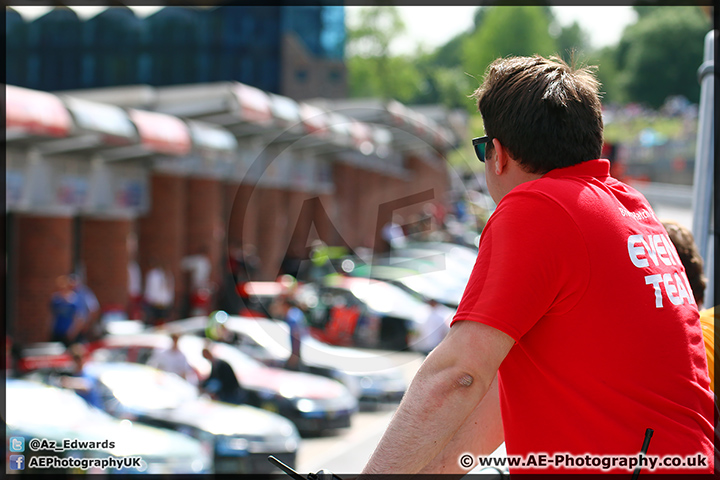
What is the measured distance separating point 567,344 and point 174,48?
37.6 metres

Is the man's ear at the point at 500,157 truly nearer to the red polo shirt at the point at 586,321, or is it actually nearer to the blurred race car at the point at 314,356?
the red polo shirt at the point at 586,321

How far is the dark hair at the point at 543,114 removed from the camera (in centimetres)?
156

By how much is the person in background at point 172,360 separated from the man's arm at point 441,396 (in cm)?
932

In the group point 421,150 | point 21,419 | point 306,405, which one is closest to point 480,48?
point 421,150

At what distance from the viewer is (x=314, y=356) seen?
45.1ft

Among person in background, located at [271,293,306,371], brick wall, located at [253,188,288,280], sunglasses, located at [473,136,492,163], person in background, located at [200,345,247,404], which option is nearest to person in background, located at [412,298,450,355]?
person in background, located at [271,293,306,371]

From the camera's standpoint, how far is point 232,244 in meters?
23.1

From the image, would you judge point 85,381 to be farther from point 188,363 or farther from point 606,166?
point 606,166

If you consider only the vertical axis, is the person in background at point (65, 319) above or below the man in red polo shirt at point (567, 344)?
below

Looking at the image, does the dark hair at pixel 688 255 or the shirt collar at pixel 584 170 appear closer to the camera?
the shirt collar at pixel 584 170

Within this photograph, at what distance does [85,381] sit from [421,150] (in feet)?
74.3

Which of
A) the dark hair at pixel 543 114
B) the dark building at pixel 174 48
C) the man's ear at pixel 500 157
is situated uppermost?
the dark building at pixel 174 48

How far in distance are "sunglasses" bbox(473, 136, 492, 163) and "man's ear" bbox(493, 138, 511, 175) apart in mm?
44

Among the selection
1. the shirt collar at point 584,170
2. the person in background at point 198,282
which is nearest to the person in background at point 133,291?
the person in background at point 198,282
